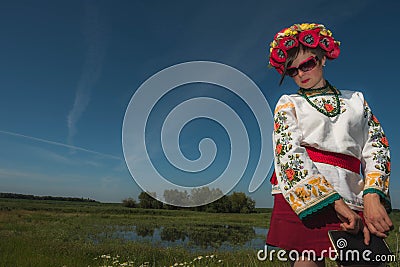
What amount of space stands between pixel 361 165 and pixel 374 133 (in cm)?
17

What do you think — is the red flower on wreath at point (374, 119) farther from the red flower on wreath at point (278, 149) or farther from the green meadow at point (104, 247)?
the green meadow at point (104, 247)

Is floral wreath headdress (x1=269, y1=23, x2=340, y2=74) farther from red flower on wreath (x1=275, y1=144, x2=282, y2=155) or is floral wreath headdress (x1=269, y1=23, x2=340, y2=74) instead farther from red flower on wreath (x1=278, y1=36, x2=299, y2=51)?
red flower on wreath (x1=275, y1=144, x2=282, y2=155)

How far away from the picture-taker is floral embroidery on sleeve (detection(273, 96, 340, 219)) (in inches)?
56.3

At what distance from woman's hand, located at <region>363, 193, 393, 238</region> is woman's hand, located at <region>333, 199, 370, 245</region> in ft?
0.13

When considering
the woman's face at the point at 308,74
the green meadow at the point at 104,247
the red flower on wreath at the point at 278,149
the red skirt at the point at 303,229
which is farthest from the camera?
the green meadow at the point at 104,247

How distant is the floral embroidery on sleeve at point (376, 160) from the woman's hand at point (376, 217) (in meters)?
0.04

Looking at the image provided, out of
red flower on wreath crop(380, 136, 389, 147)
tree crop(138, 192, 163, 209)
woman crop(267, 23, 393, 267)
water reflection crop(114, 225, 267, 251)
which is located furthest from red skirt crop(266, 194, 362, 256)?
tree crop(138, 192, 163, 209)

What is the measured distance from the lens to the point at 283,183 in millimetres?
1543

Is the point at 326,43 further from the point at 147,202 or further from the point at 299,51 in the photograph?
the point at 147,202

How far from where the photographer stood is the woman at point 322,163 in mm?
1439

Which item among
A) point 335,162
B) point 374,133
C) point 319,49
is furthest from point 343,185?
point 319,49

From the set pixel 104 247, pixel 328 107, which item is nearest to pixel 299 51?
pixel 328 107

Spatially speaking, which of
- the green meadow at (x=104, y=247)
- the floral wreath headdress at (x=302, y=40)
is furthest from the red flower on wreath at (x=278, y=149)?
the green meadow at (x=104, y=247)

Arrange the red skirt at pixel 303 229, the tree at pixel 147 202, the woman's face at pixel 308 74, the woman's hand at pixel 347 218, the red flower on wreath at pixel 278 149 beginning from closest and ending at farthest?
the woman's hand at pixel 347 218, the red skirt at pixel 303 229, the red flower on wreath at pixel 278 149, the woman's face at pixel 308 74, the tree at pixel 147 202
